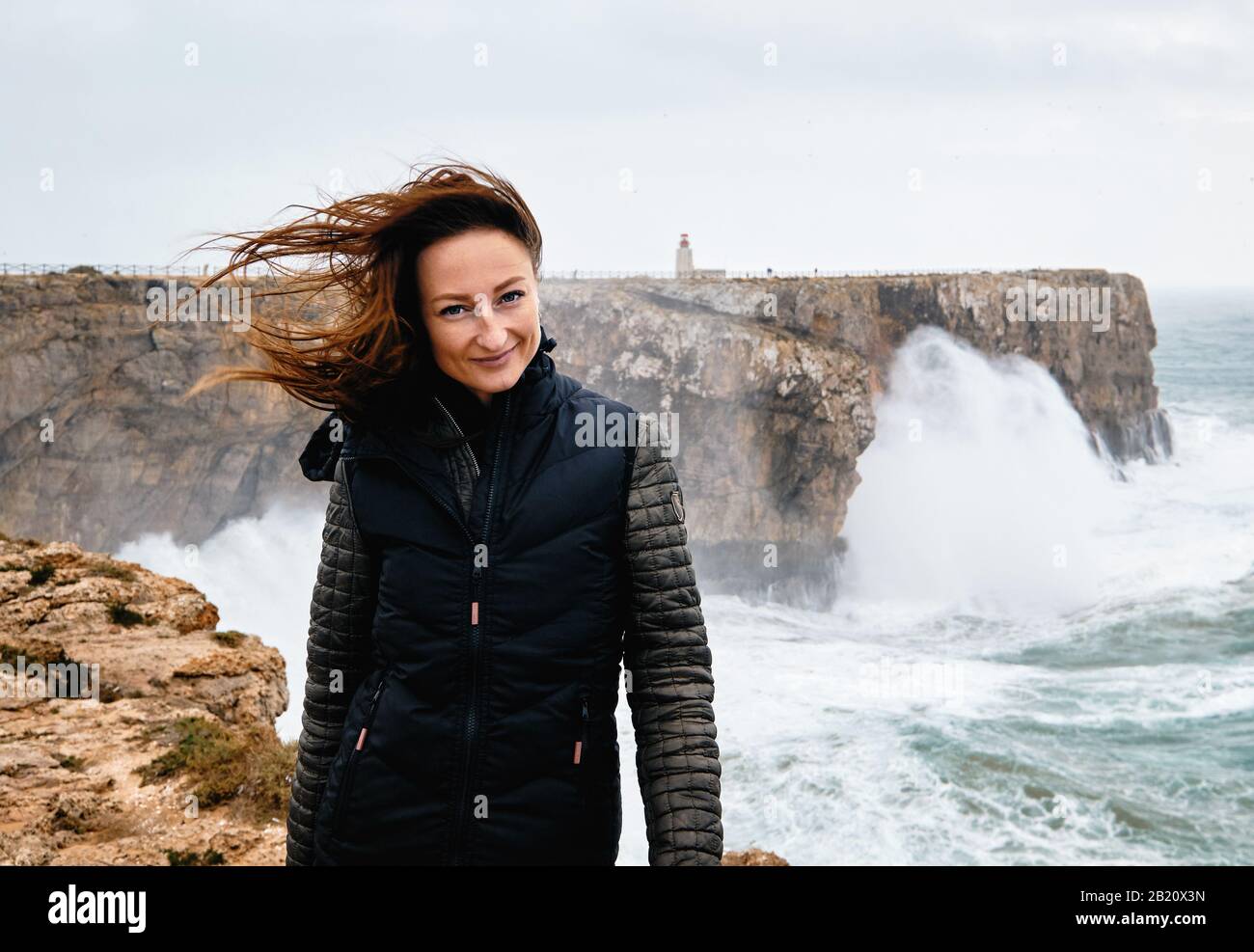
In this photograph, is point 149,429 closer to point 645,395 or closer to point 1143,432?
point 645,395

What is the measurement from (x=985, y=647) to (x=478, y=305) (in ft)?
122

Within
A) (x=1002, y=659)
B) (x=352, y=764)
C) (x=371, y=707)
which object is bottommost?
(x=1002, y=659)

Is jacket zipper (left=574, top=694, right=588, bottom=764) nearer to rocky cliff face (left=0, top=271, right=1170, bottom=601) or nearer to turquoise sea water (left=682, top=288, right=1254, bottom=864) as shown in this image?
turquoise sea water (left=682, top=288, right=1254, bottom=864)

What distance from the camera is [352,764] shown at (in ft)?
8.38

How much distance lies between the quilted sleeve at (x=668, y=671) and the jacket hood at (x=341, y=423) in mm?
306

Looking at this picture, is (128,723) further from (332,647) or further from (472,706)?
(472,706)

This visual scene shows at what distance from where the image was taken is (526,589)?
97.0 inches

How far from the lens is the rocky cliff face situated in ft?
130

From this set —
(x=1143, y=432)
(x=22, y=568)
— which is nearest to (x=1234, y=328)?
(x=1143, y=432)

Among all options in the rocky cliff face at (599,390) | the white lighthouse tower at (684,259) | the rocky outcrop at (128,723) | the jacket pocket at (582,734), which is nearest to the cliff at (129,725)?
the rocky outcrop at (128,723)

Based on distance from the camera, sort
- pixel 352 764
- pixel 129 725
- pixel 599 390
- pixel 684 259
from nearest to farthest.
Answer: pixel 352 764, pixel 129 725, pixel 599 390, pixel 684 259

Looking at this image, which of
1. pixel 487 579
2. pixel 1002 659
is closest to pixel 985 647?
pixel 1002 659

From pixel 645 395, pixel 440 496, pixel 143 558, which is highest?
pixel 645 395
